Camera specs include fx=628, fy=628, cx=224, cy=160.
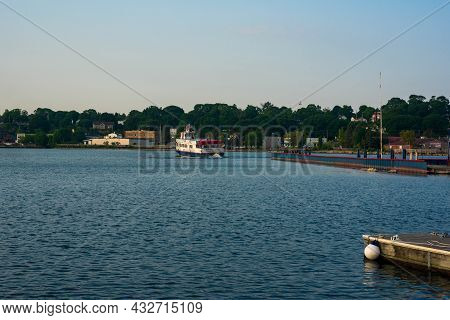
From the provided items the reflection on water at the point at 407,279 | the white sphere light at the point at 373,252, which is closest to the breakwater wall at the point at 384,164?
the white sphere light at the point at 373,252

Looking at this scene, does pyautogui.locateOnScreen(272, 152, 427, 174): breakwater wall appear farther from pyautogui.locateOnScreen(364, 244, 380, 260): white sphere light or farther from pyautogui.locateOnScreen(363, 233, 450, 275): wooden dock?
pyautogui.locateOnScreen(364, 244, 380, 260): white sphere light

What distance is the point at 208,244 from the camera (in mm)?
45594

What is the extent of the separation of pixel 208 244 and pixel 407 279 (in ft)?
50.3

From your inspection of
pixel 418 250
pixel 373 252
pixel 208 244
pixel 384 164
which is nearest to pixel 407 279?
pixel 418 250

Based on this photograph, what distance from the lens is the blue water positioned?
109 ft

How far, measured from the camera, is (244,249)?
43.5 m

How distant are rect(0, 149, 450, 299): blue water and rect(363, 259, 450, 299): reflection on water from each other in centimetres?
10

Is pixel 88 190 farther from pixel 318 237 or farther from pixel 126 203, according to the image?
pixel 318 237

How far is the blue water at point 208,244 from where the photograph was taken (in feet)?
109

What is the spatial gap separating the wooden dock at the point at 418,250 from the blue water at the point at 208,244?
3.02 ft

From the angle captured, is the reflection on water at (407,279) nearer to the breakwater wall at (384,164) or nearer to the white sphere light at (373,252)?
the white sphere light at (373,252)
